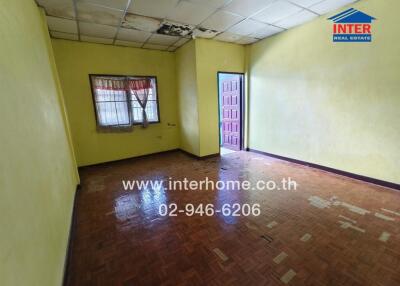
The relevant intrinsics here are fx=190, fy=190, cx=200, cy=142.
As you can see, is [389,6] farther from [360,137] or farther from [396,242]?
[396,242]

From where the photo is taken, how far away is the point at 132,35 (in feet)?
12.9

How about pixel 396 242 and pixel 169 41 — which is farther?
pixel 169 41

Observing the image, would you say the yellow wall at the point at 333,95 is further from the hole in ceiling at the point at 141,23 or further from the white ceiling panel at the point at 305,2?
the hole in ceiling at the point at 141,23

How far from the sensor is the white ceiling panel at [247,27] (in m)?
3.58

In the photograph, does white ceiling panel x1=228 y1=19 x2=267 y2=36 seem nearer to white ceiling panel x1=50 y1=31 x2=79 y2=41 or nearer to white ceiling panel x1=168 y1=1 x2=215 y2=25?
white ceiling panel x1=168 y1=1 x2=215 y2=25

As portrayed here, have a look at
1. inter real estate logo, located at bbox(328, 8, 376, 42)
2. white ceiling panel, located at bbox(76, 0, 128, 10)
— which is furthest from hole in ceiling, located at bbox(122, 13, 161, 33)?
inter real estate logo, located at bbox(328, 8, 376, 42)

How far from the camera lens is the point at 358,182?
318 cm

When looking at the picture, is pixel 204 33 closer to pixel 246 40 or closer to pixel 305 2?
pixel 246 40

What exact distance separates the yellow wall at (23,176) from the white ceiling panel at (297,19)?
12.6 ft

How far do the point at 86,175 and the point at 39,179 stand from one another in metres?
2.94

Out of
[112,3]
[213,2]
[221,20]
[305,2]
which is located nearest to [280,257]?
[213,2]

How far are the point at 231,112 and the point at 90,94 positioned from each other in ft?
12.1

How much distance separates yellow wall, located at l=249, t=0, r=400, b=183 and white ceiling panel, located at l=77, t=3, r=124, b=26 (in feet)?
10.5

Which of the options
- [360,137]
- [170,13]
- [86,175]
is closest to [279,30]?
[170,13]
